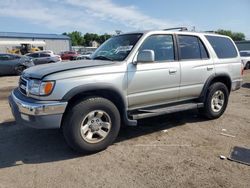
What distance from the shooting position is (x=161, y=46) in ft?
16.8

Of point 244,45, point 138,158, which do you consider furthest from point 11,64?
point 244,45

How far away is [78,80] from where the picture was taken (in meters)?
4.06

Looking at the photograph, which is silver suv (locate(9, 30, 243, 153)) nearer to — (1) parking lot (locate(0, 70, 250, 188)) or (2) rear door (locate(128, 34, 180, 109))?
(2) rear door (locate(128, 34, 180, 109))

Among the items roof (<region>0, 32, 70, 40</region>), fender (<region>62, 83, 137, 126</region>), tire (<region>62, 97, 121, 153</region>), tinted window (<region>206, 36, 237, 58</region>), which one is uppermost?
roof (<region>0, 32, 70, 40</region>)

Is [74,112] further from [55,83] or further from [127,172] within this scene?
[127,172]

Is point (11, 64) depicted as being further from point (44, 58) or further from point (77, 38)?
point (77, 38)

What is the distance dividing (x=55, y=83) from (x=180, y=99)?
2568 mm

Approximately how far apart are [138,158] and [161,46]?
210 centimetres

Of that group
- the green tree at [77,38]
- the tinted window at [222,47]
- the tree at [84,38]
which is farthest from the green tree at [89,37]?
the tinted window at [222,47]

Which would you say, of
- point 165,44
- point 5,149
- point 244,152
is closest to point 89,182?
point 5,149

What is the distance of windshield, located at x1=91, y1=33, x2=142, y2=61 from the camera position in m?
4.82

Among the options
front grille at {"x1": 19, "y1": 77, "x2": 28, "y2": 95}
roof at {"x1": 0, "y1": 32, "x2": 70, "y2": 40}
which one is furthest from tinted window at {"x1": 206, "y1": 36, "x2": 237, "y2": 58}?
roof at {"x1": 0, "y1": 32, "x2": 70, "y2": 40}

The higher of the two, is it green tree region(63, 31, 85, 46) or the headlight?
green tree region(63, 31, 85, 46)

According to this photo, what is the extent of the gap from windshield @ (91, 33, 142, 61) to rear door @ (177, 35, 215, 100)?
0.99 metres
